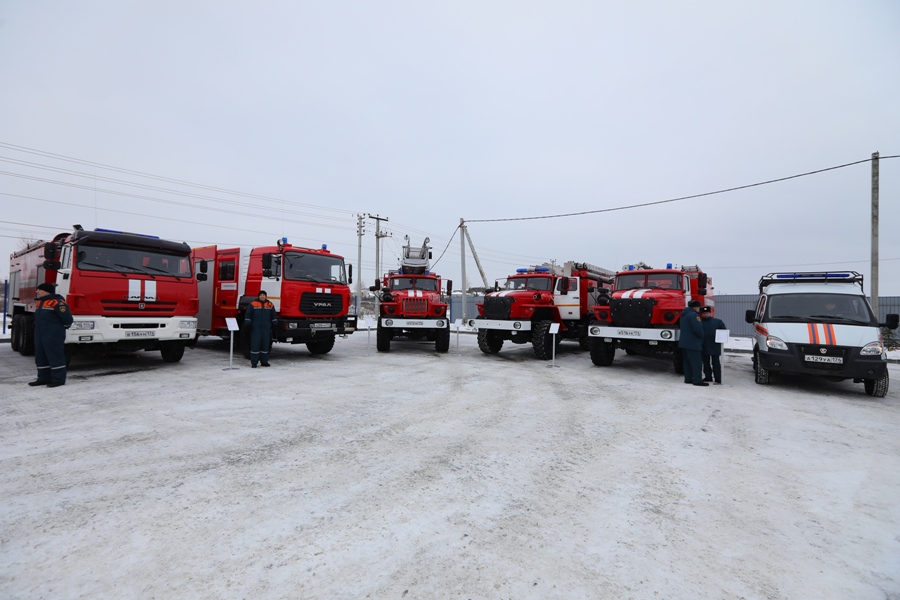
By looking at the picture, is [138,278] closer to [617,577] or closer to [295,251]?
[295,251]

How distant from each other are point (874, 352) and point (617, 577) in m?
7.72

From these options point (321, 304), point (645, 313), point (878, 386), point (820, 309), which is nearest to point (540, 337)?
point (645, 313)

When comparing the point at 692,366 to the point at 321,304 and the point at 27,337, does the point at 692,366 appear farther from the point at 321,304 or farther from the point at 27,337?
the point at 27,337

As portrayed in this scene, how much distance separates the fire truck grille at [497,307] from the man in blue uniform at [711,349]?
177 inches

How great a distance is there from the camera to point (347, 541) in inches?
107

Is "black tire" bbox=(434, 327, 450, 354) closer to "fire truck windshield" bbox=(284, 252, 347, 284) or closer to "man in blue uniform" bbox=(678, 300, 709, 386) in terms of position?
"fire truck windshield" bbox=(284, 252, 347, 284)

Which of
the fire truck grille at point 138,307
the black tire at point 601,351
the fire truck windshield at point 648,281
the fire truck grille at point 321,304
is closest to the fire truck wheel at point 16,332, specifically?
the fire truck grille at point 138,307

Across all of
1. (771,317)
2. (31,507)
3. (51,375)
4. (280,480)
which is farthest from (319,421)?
(771,317)

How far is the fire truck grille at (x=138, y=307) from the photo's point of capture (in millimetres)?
8055

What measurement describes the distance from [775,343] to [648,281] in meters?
3.04

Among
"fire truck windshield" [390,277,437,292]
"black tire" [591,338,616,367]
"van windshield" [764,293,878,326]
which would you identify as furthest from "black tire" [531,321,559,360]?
"van windshield" [764,293,878,326]

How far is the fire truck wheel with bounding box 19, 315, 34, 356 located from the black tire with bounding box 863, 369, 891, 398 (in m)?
16.3

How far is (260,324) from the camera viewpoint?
9656mm

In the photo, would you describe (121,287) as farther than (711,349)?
No
